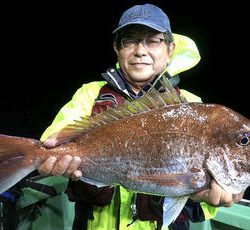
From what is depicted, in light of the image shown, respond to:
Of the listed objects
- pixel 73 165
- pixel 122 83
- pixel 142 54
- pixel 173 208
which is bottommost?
pixel 173 208

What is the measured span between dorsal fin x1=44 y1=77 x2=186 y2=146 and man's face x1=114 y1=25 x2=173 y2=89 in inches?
24.9

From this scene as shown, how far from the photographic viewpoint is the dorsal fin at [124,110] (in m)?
2.32

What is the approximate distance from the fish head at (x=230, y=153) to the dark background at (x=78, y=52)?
18644 millimetres

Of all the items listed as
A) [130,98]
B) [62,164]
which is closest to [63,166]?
[62,164]

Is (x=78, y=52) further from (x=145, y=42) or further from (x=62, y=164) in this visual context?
(x=62, y=164)

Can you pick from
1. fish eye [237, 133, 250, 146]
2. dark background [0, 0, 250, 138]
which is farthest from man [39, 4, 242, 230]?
dark background [0, 0, 250, 138]

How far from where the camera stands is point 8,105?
24.7 meters

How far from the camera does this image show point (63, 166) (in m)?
2.33

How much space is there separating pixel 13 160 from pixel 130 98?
43.2 inches

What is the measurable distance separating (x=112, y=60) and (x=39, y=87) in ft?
20.4

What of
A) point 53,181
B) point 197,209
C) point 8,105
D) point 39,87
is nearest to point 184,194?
point 197,209

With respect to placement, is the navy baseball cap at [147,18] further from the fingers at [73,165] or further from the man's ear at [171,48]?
the fingers at [73,165]

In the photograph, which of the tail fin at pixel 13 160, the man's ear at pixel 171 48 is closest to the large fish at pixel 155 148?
the tail fin at pixel 13 160

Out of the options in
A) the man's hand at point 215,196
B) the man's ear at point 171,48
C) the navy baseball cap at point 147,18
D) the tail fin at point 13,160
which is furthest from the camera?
the man's ear at point 171,48
